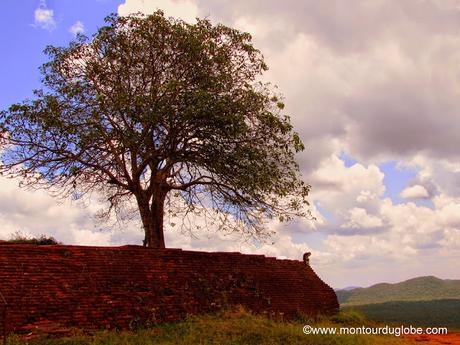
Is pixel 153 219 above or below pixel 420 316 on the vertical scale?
above

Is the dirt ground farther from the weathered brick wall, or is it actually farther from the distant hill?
the distant hill

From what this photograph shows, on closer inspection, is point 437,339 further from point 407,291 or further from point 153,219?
point 407,291

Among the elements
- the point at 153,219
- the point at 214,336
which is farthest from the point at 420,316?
the point at 214,336

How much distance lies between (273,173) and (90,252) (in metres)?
8.33

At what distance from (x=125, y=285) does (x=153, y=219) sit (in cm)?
619

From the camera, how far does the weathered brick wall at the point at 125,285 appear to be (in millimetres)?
12445

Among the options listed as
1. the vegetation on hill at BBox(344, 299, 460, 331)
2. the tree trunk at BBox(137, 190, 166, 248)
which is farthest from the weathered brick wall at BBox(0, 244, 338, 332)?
the vegetation on hill at BBox(344, 299, 460, 331)

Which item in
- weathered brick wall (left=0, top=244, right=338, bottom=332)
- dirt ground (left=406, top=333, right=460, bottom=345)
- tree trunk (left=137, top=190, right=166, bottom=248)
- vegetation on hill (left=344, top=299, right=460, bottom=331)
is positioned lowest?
vegetation on hill (left=344, top=299, right=460, bottom=331)

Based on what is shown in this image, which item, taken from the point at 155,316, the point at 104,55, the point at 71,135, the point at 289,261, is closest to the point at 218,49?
the point at 104,55

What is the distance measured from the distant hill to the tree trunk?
435ft

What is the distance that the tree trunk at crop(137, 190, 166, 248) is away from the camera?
65.7 ft

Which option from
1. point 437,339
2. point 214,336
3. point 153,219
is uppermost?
point 153,219

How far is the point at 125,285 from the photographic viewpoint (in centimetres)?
1428

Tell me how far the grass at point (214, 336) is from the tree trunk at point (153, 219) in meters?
5.46
